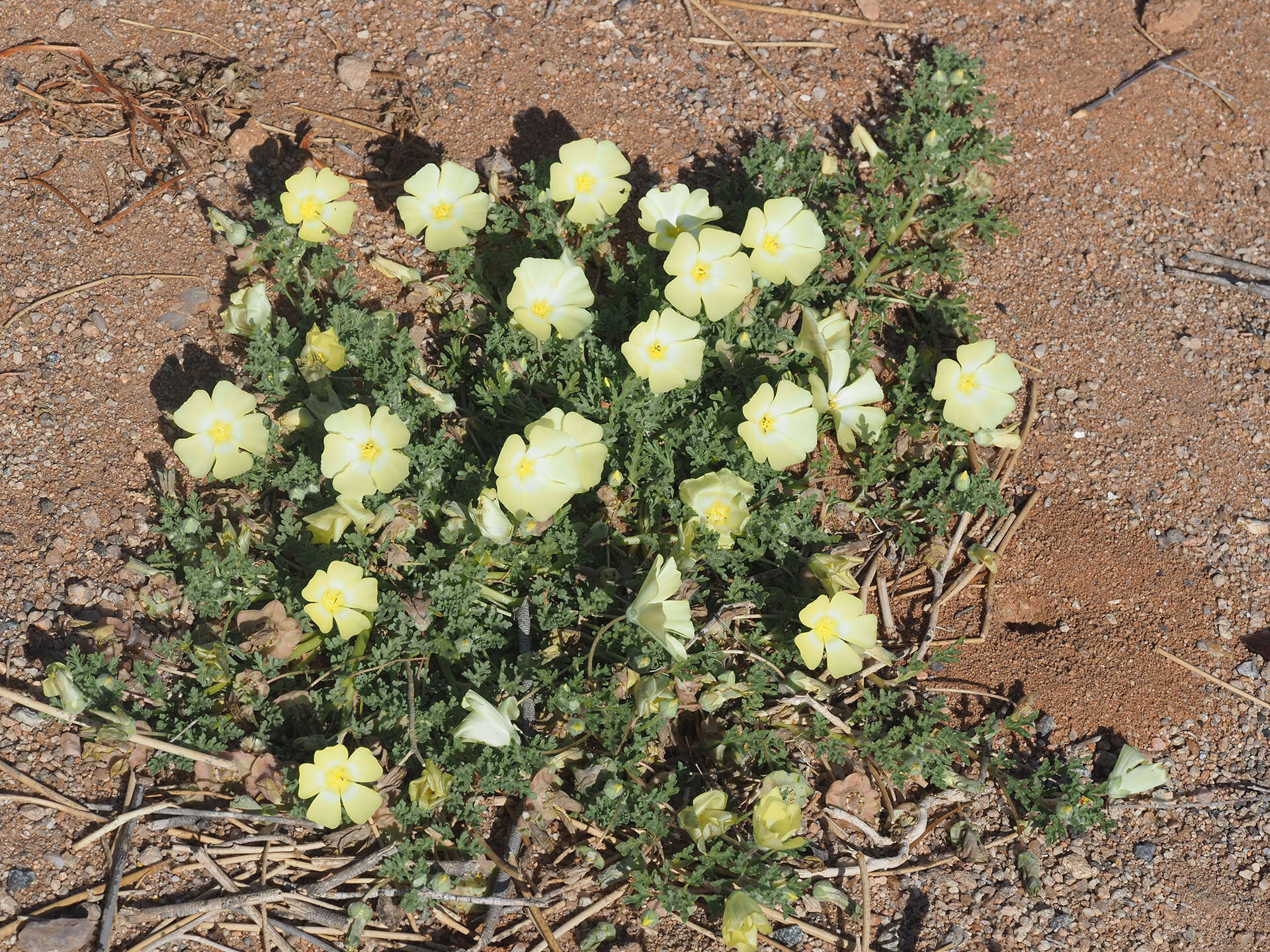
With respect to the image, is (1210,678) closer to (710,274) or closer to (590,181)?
(710,274)

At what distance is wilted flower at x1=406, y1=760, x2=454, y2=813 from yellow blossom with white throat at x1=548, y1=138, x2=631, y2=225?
1852mm

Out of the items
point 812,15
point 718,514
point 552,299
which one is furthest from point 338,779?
point 812,15

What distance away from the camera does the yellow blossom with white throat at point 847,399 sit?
3268mm

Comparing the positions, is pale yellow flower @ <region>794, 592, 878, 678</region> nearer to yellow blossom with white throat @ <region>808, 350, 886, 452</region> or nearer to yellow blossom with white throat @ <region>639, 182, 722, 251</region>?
yellow blossom with white throat @ <region>808, 350, 886, 452</region>

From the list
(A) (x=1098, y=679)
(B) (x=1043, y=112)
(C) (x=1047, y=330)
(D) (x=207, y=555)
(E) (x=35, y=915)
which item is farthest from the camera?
(B) (x=1043, y=112)

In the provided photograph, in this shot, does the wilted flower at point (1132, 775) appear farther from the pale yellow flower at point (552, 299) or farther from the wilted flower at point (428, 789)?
the pale yellow flower at point (552, 299)

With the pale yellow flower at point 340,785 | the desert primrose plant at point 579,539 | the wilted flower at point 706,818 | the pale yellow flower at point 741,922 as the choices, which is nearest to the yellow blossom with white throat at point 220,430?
the desert primrose plant at point 579,539

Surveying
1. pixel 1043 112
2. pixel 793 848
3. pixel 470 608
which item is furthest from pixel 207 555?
pixel 1043 112

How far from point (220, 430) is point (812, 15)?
3.05m

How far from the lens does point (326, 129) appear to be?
151 inches

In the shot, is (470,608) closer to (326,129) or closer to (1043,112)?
(326,129)

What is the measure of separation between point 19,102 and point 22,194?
Result: 41cm

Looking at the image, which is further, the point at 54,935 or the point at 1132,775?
the point at 1132,775

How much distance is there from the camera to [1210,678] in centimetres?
327
